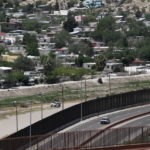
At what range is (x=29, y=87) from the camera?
53.1 meters

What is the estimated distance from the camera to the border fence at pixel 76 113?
2878cm

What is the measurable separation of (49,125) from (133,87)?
74.9ft

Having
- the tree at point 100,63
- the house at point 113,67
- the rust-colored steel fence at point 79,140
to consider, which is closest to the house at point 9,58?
the tree at point 100,63

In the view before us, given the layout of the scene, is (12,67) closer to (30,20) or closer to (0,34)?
(0,34)

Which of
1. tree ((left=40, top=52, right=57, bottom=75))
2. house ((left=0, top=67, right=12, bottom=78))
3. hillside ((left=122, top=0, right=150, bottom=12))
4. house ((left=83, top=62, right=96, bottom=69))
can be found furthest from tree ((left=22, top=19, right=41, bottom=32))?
house ((left=0, top=67, right=12, bottom=78))

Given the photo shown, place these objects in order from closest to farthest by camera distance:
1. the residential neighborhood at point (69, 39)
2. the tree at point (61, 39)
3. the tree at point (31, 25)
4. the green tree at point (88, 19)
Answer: the residential neighborhood at point (69, 39), the tree at point (61, 39), the tree at point (31, 25), the green tree at point (88, 19)

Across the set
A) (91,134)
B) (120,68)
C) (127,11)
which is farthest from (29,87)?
(127,11)

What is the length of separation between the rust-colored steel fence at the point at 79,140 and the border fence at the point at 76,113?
9 centimetres

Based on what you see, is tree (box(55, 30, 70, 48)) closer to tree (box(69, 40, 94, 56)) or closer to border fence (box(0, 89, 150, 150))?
tree (box(69, 40, 94, 56))

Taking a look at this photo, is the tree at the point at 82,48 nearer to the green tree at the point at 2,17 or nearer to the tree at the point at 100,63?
the tree at the point at 100,63

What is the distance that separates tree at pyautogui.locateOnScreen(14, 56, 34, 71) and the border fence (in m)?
18.4

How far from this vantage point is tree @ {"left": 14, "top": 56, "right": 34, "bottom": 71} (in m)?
63.0

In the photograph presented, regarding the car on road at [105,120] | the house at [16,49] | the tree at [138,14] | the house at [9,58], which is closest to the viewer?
the car on road at [105,120]

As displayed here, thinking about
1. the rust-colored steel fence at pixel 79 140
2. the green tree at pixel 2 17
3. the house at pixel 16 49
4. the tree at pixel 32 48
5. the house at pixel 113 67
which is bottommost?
the house at pixel 113 67
